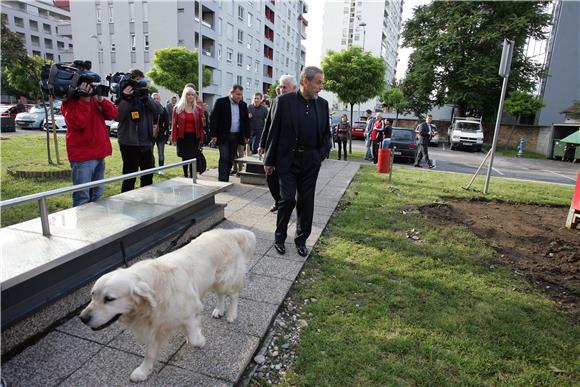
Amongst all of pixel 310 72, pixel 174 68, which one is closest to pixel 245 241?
pixel 310 72

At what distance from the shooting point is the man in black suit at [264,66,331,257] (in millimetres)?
4121

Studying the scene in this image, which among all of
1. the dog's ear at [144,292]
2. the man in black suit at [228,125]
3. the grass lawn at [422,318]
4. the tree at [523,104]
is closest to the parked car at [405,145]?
the man in black suit at [228,125]

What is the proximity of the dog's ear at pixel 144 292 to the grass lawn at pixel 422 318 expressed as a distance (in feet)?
3.79

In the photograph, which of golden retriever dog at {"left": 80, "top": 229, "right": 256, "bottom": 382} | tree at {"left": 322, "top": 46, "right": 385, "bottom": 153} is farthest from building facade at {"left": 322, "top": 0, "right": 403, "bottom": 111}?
golden retriever dog at {"left": 80, "top": 229, "right": 256, "bottom": 382}

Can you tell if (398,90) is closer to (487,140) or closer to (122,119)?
(487,140)

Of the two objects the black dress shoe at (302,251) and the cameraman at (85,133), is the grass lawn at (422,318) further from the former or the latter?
the cameraman at (85,133)

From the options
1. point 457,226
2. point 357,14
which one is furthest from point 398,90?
point 357,14

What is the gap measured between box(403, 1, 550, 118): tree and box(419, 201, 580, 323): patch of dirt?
84.3 feet

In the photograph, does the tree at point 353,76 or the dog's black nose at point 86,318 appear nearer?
the dog's black nose at point 86,318

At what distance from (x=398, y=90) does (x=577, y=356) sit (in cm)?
3939

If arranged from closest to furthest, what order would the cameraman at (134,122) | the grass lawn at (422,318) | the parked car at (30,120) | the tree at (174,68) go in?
the grass lawn at (422,318), the cameraman at (134,122), the parked car at (30,120), the tree at (174,68)

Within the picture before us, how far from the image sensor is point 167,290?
2.14m

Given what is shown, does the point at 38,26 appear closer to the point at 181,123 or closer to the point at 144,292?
the point at 181,123

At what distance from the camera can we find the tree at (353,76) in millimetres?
19672
